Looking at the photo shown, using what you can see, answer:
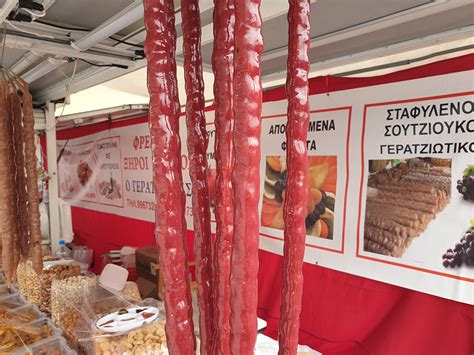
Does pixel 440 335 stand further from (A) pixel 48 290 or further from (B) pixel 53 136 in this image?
(B) pixel 53 136

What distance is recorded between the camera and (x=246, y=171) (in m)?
0.36

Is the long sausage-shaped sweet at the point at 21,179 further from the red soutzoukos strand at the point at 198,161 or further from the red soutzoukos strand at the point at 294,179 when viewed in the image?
the red soutzoukos strand at the point at 294,179

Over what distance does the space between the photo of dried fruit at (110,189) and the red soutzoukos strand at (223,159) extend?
4.47m

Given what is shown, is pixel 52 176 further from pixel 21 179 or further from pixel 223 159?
pixel 223 159

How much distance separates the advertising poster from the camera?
70.1 inches

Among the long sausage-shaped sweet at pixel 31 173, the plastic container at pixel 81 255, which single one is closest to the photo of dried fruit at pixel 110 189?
the plastic container at pixel 81 255

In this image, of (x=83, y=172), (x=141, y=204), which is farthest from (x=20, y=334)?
(x=83, y=172)

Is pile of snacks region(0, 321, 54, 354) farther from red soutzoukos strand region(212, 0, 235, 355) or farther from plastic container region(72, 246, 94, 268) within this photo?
plastic container region(72, 246, 94, 268)

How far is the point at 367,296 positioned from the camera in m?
2.24

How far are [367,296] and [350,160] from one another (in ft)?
2.87

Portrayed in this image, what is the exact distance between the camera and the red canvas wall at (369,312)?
187cm

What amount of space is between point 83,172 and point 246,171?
5504 millimetres

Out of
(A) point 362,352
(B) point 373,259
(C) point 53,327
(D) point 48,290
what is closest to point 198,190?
(C) point 53,327

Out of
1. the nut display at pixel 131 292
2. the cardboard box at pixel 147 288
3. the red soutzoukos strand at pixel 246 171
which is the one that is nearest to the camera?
the red soutzoukos strand at pixel 246 171
